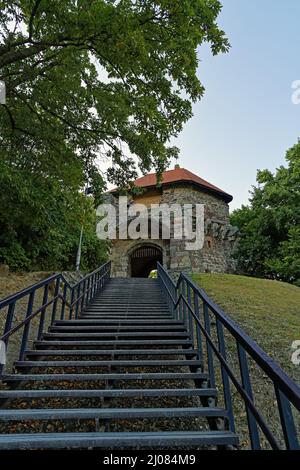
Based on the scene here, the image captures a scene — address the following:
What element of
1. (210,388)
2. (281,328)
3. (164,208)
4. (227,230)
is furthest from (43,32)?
(227,230)

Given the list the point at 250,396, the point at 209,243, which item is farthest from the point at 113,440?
the point at 209,243

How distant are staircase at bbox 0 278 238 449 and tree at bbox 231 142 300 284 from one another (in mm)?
13154

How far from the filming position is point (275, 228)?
17875 mm

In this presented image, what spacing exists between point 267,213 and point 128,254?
9.23 meters

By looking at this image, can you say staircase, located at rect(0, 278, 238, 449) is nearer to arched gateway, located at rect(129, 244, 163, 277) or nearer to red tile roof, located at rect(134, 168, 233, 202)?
arched gateway, located at rect(129, 244, 163, 277)

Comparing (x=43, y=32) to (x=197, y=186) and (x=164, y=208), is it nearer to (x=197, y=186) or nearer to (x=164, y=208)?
(x=164, y=208)

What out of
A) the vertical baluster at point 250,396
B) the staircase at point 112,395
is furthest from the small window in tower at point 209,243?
the vertical baluster at point 250,396

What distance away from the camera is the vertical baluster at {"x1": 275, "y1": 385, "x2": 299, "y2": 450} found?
1.23 metres

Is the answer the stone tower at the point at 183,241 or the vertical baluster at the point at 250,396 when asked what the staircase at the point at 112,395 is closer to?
the vertical baluster at the point at 250,396

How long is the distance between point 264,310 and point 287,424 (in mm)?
6650

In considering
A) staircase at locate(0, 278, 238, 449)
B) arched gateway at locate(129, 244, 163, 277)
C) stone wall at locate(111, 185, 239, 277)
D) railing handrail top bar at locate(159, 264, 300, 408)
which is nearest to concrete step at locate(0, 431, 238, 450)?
staircase at locate(0, 278, 238, 449)

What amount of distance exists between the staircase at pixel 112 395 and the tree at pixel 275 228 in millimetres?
13154

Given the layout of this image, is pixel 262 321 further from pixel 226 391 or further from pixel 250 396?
pixel 250 396

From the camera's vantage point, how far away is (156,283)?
1014 cm
